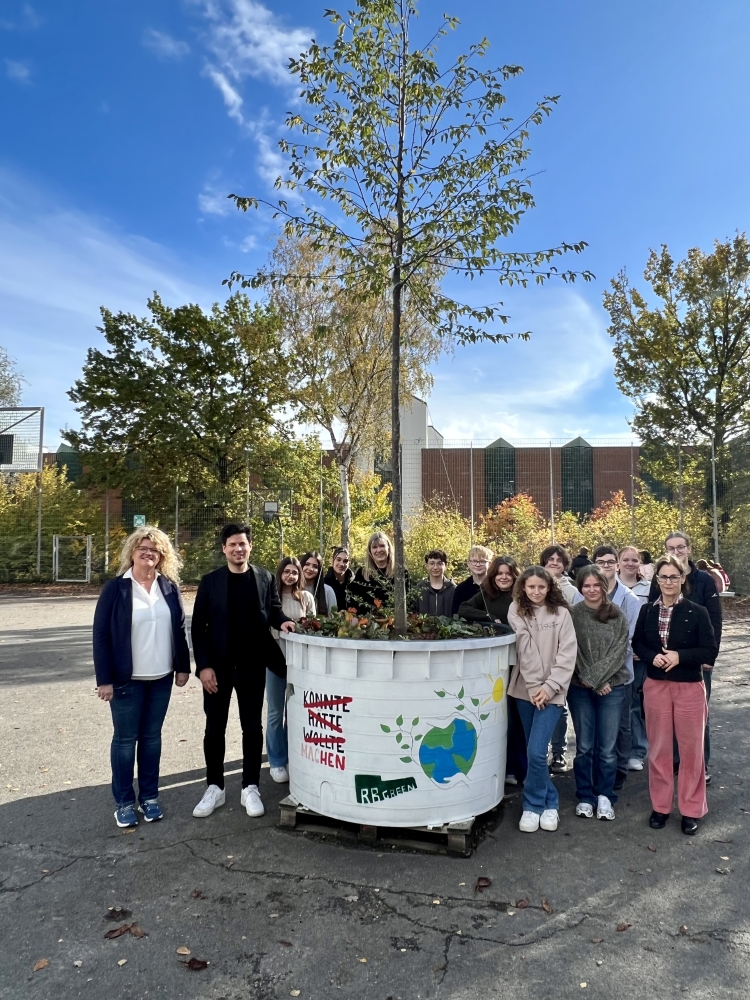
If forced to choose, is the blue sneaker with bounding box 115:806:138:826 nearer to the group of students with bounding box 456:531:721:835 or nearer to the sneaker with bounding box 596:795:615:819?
the group of students with bounding box 456:531:721:835

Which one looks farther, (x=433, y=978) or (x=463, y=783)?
(x=463, y=783)

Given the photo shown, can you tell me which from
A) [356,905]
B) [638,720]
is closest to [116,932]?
[356,905]

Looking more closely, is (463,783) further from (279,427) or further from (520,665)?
(279,427)

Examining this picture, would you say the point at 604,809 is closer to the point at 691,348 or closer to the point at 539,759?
the point at 539,759

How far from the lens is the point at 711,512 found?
1603cm

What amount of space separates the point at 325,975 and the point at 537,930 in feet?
3.26

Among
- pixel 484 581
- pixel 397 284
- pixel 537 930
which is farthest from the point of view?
pixel 484 581

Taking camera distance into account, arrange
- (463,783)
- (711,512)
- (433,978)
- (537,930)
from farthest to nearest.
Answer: (711,512), (463,783), (537,930), (433,978)

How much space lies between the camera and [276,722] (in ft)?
16.4

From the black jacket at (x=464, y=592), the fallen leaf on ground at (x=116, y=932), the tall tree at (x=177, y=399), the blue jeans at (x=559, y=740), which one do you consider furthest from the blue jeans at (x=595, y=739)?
the tall tree at (x=177, y=399)

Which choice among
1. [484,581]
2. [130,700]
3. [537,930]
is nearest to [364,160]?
[484,581]

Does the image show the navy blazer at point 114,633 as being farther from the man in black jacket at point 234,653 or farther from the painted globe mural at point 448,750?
the painted globe mural at point 448,750

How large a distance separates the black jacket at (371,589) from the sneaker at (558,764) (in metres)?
1.76

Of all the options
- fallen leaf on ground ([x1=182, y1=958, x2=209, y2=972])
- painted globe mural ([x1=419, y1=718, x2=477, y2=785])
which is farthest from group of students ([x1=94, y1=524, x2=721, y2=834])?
fallen leaf on ground ([x1=182, y1=958, x2=209, y2=972])
